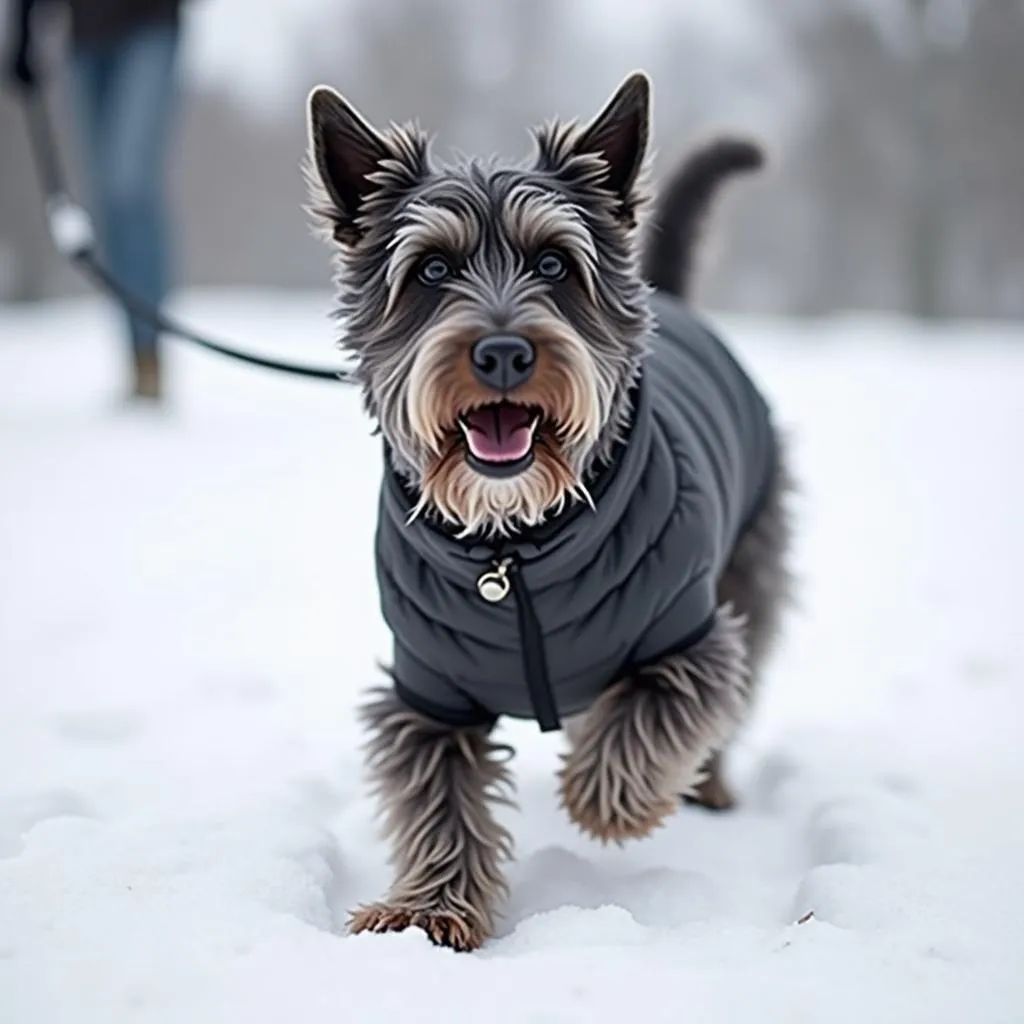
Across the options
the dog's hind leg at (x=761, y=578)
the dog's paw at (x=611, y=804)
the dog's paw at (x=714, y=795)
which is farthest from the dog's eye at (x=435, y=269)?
the dog's paw at (x=714, y=795)

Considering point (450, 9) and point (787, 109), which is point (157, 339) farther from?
point (450, 9)

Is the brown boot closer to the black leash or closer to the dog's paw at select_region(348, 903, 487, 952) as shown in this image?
the black leash

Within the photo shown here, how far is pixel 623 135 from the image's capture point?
2381 millimetres

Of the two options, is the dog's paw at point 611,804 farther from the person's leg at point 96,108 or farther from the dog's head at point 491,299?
the person's leg at point 96,108

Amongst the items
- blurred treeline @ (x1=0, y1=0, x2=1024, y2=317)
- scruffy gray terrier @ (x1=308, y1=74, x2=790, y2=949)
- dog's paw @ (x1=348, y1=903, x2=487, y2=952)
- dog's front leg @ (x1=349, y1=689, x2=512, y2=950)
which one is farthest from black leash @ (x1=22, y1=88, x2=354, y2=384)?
blurred treeline @ (x1=0, y1=0, x2=1024, y2=317)

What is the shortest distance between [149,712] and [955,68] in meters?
17.5

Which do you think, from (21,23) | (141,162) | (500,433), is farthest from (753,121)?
(500,433)

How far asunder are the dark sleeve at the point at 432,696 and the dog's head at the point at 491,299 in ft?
1.10

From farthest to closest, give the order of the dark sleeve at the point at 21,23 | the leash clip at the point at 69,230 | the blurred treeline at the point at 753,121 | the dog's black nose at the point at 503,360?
1. the blurred treeline at the point at 753,121
2. the dark sleeve at the point at 21,23
3. the leash clip at the point at 69,230
4. the dog's black nose at the point at 503,360

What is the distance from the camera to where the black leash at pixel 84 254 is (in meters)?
3.21

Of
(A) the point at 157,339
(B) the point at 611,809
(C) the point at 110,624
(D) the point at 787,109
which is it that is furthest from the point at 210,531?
(D) the point at 787,109

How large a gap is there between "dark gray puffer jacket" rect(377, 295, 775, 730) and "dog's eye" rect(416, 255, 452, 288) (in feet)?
1.30

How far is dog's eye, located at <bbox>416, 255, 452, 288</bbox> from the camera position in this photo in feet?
7.23

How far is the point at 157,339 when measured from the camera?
6352mm
